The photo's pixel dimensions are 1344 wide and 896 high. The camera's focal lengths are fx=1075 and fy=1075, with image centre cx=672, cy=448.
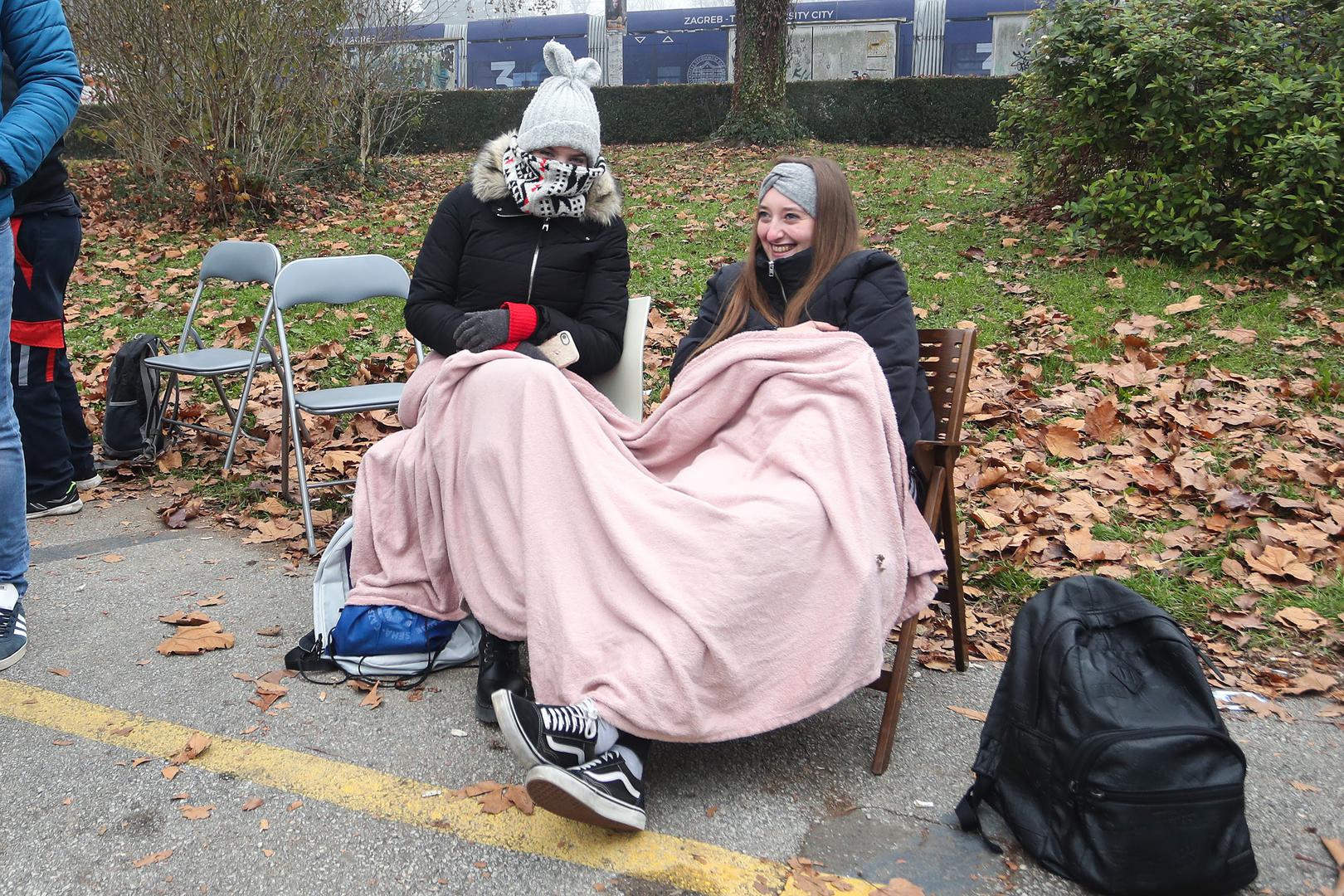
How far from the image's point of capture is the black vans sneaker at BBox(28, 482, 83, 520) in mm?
4866

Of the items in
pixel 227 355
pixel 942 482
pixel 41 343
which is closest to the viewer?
pixel 942 482

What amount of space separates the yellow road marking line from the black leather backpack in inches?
17.0

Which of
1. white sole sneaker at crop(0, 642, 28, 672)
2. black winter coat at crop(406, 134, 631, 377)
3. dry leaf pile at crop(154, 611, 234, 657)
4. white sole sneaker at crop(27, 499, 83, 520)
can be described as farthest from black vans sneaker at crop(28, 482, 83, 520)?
black winter coat at crop(406, 134, 631, 377)

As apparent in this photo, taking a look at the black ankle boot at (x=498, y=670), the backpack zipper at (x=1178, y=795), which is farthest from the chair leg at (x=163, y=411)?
the backpack zipper at (x=1178, y=795)

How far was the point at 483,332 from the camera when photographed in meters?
3.57

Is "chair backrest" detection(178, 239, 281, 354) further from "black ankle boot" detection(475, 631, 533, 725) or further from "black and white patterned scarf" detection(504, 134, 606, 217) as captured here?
"black ankle boot" detection(475, 631, 533, 725)

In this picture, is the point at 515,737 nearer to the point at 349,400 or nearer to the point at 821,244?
the point at 821,244

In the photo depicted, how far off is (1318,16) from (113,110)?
10616mm

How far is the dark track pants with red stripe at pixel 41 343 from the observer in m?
4.57

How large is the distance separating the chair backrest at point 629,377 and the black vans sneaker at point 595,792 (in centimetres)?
168

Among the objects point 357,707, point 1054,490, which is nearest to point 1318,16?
point 1054,490

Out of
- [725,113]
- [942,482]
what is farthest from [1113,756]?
[725,113]

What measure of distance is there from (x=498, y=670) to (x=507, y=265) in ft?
4.77

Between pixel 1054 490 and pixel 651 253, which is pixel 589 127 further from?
pixel 651 253
